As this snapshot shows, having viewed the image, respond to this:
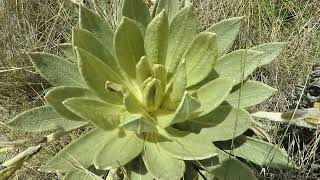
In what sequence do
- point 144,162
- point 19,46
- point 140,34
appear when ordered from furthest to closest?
point 19,46 → point 140,34 → point 144,162

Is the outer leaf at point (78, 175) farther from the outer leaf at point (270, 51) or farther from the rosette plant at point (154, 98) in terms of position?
the outer leaf at point (270, 51)

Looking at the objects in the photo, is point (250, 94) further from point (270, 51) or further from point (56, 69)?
point (56, 69)

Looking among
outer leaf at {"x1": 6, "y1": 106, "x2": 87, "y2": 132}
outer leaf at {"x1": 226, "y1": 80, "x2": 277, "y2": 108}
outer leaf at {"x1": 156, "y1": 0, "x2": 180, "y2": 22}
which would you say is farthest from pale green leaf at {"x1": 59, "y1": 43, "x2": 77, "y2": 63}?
outer leaf at {"x1": 226, "y1": 80, "x2": 277, "y2": 108}

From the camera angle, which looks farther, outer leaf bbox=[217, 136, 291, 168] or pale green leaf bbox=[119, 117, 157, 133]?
outer leaf bbox=[217, 136, 291, 168]

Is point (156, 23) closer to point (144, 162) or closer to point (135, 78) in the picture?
point (135, 78)

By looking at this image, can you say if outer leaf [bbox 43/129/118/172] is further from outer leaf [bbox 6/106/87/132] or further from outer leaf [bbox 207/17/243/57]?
outer leaf [bbox 207/17/243/57]

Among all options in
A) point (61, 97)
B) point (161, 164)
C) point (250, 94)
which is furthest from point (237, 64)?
point (61, 97)

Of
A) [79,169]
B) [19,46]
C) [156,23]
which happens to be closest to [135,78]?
[156,23]
